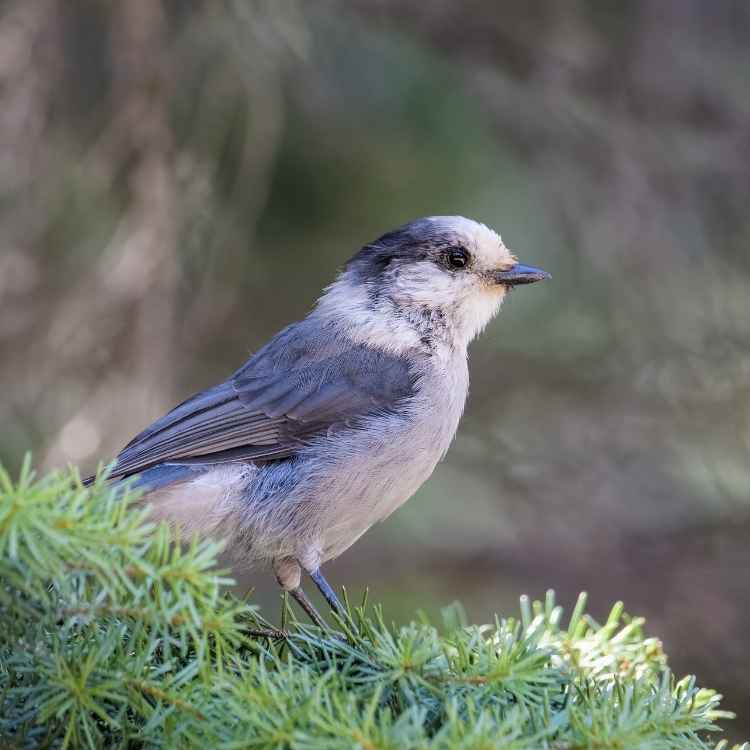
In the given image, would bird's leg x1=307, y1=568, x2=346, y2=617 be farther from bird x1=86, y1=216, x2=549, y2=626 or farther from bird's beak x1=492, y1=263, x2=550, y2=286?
bird's beak x1=492, y1=263, x2=550, y2=286

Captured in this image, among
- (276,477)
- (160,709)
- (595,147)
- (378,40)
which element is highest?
(378,40)

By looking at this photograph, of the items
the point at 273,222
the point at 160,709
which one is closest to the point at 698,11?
the point at 273,222

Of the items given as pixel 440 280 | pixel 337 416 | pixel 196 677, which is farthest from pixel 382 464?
pixel 196 677

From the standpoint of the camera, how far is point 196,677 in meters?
1.78

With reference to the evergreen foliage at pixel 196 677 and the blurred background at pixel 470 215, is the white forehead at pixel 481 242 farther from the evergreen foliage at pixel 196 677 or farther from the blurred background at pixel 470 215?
the evergreen foliage at pixel 196 677

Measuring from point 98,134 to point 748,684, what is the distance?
10.7ft

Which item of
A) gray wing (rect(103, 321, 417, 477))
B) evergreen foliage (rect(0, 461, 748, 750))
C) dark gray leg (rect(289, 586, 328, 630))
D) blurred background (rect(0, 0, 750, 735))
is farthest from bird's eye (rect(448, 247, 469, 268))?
evergreen foliage (rect(0, 461, 748, 750))

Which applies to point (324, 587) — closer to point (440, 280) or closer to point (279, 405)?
point (279, 405)

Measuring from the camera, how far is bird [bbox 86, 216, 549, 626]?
2.99m

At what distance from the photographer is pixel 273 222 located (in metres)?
4.64

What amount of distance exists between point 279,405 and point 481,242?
2.84 feet

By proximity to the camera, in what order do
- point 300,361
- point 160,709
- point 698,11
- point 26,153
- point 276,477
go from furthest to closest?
1. point 698,11
2. point 26,153
3. point 300,361
4. point 276,477
5. point 160,709

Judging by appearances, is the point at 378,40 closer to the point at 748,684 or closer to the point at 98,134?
the point at 98,134

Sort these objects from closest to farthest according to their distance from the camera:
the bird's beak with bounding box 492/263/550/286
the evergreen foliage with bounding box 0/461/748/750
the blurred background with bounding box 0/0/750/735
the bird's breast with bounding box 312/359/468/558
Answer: the evergreen foliage with bounding box 0/461/748/750
the bird's breast with bounding box 312/359/468/558
the bird's beak with bounding box 492/263/550/286
the blurred background with bounding box 0/0/750/735
